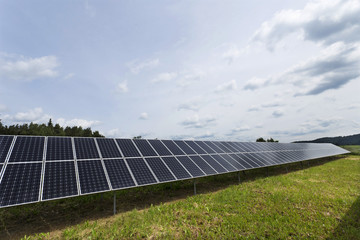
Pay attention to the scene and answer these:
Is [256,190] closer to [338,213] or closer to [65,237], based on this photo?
[338,213]

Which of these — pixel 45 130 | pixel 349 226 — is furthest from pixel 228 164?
pixel 45 130

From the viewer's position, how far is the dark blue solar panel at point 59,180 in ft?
25.6

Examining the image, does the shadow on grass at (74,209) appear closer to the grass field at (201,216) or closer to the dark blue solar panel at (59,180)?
the grass field at (201,216)

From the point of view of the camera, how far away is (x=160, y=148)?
14.8 m

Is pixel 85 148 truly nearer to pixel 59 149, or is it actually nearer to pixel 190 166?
pixel 59 149

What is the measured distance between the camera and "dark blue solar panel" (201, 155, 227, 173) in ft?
46.5

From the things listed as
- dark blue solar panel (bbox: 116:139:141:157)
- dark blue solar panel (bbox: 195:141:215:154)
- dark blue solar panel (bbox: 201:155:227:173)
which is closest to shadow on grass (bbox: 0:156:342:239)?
dark blue solar panel (bbox: 201:155:227:173)

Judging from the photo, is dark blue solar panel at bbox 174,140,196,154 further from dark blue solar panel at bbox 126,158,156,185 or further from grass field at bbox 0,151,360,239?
dark blue solar panel at bbox 126,158,156,185

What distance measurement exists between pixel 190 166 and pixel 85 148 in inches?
301

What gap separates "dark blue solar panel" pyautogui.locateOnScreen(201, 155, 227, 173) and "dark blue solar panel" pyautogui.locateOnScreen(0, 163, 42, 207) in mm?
11472

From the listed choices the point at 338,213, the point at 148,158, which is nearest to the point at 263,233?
the point at 338,213

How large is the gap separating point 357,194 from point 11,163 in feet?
74.0

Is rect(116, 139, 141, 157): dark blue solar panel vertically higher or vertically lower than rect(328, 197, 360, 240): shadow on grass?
higher

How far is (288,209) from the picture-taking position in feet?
32.4
